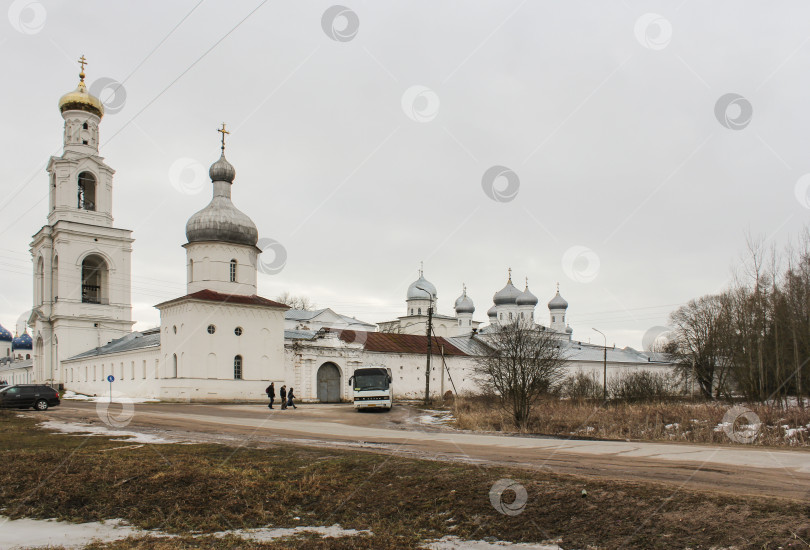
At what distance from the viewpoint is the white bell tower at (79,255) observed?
61562 mm

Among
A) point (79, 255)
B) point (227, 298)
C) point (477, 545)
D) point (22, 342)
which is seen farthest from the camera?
point (22, 342)

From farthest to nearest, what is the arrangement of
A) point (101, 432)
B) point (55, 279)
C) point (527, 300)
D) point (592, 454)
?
point (527, 300)
point (55, 279)
point (101, 432)
point (592, 454)

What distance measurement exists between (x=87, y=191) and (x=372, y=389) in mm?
43678

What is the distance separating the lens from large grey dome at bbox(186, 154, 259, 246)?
4753cm

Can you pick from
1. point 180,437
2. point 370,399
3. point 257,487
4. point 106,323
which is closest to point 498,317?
point 106,323

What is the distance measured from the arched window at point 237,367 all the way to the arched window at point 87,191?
28.8 metres

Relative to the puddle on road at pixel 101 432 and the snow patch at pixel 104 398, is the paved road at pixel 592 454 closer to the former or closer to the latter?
the puddle on road at pixel 101 432

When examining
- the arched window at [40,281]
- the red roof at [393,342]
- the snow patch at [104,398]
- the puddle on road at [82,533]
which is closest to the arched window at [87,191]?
the arched window at [40,281]

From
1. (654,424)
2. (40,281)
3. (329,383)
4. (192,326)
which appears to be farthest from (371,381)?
(40,281)

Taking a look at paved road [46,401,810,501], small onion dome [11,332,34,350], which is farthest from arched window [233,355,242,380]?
small onion dome [11,332,34,350]

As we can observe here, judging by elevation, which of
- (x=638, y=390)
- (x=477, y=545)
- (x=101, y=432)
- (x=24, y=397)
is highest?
(x=477, y=545)

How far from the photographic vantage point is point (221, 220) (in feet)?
156

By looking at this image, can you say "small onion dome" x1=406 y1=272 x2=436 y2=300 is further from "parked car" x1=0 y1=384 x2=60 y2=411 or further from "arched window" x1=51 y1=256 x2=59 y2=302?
"parked car" x1=0 y1=384 x2=60 y2=411

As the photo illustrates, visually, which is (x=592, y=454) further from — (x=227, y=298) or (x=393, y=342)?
(x=393, y=342)
